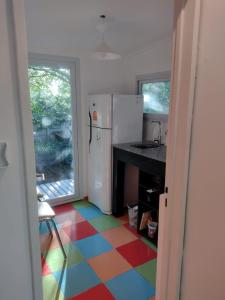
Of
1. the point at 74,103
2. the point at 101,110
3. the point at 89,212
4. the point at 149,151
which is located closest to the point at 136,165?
the point at 149,151

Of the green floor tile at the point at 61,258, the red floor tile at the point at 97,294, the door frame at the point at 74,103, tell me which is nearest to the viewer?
the red floor tile at the point at 97,294

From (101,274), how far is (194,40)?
200 centimetres

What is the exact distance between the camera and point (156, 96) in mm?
3174

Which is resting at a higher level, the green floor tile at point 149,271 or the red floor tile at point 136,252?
the red floor tile at point 136,252

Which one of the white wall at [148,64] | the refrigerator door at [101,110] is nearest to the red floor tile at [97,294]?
the refrigerator door at [101,110]

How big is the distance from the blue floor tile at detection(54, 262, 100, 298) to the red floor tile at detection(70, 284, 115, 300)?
0.14 feet

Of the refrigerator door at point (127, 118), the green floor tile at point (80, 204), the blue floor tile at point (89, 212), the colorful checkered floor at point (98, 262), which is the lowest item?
the colorful checkered floor at point (98, 262)

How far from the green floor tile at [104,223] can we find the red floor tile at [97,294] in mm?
906

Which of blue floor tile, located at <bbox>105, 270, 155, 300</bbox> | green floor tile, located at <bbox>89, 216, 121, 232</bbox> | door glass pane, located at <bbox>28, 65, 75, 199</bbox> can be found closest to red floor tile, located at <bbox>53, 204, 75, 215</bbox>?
door glass pane, located at <bbox>28, 65, 75, 199</bbox>

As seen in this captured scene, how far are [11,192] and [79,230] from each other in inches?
77.2

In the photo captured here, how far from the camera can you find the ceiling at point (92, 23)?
71.5 inches

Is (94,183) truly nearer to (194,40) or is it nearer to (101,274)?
(101,274)

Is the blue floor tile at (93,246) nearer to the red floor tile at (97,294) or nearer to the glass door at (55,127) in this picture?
the red floor tile at (97,294)

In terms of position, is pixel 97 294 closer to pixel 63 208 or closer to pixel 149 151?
pixel 149 151
